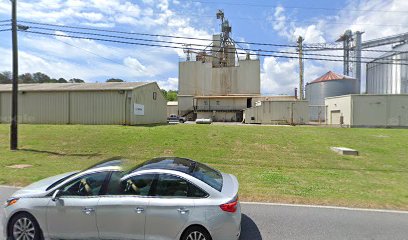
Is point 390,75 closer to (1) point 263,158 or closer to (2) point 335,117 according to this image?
(2) point 335,117

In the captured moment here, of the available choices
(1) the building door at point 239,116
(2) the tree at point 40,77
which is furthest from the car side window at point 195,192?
(2) the tree at point 40,77

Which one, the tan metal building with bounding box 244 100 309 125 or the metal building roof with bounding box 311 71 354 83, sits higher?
the metal building roof with bounding box 311 71 354 83

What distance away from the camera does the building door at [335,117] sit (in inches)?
1277

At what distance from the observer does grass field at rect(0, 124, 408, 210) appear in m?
7.53

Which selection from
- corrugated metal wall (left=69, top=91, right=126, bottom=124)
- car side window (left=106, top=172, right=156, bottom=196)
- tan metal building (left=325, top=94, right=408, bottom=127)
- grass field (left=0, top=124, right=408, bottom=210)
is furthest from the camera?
tan metal building (left=325, top=94, right=408, bottom=127)

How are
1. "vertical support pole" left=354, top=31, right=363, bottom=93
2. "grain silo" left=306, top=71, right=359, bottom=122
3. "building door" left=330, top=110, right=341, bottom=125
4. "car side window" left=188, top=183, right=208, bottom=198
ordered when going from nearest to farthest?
"car side window" left=188, top=183, right=208, bottom=198 < "building door" left=330, top=110, right=341, bottom=125 < "grain silo" left=306, top=71, right=359, bottom=122 < "vertical support pole" left=354, top=31, right=363, bottom=93

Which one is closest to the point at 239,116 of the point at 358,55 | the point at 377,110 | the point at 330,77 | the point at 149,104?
the point at 330,77

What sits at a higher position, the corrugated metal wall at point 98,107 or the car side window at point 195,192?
the corrugated metal wall at point 98,107

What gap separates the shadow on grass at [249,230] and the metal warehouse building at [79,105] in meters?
20.1

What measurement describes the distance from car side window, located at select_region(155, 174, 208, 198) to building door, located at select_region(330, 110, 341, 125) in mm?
32652

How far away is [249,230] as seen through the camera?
4.93 metres

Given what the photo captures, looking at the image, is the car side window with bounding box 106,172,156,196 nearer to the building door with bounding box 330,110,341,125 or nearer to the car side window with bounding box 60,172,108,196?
the car side window with bounding box 60,172,108,196

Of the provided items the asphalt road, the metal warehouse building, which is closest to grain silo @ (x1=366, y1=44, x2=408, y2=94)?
the metal warehouse building

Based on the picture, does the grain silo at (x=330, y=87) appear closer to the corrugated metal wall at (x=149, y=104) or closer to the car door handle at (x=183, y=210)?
the corrugated metal wall at (x=149, y=104)
